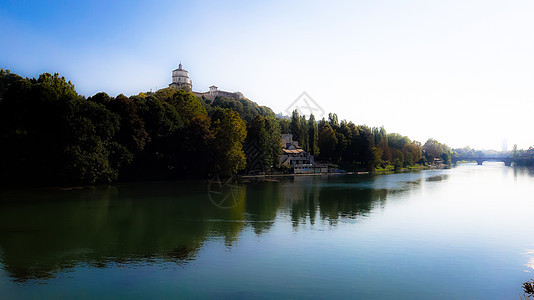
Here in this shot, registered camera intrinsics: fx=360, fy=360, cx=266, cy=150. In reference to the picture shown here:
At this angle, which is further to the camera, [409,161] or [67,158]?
[409,161]

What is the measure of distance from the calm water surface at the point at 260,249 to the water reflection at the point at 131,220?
0.28ft

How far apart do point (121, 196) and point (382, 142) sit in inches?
2908

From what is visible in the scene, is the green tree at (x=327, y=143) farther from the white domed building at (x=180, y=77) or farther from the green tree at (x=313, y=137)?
the white domed building at (x=180, y=77)

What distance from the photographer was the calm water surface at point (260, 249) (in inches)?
488

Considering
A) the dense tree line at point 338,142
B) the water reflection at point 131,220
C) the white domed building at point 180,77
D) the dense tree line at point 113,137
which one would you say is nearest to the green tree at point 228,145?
the dense tree line at point 113,137

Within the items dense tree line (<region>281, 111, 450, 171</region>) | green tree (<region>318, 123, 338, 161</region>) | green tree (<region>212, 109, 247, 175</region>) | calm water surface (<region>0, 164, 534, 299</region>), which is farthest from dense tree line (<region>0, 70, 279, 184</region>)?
green tree (<region>318, 123, 338, 161</region>)

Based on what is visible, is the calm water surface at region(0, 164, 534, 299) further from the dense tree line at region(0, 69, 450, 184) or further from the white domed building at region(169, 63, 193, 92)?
the white domed building at region(169, 63, 193, 92)

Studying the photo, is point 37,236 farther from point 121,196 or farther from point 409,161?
point 409,161

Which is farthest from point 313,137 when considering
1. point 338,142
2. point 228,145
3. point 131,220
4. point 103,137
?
point 131,220

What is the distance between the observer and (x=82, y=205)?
2841 cm

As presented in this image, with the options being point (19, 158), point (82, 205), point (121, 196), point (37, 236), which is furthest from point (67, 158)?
point (37, 236)

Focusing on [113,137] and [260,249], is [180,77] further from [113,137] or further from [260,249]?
[260,249]

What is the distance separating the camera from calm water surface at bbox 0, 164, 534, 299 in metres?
12.4

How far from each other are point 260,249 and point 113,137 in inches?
1300
